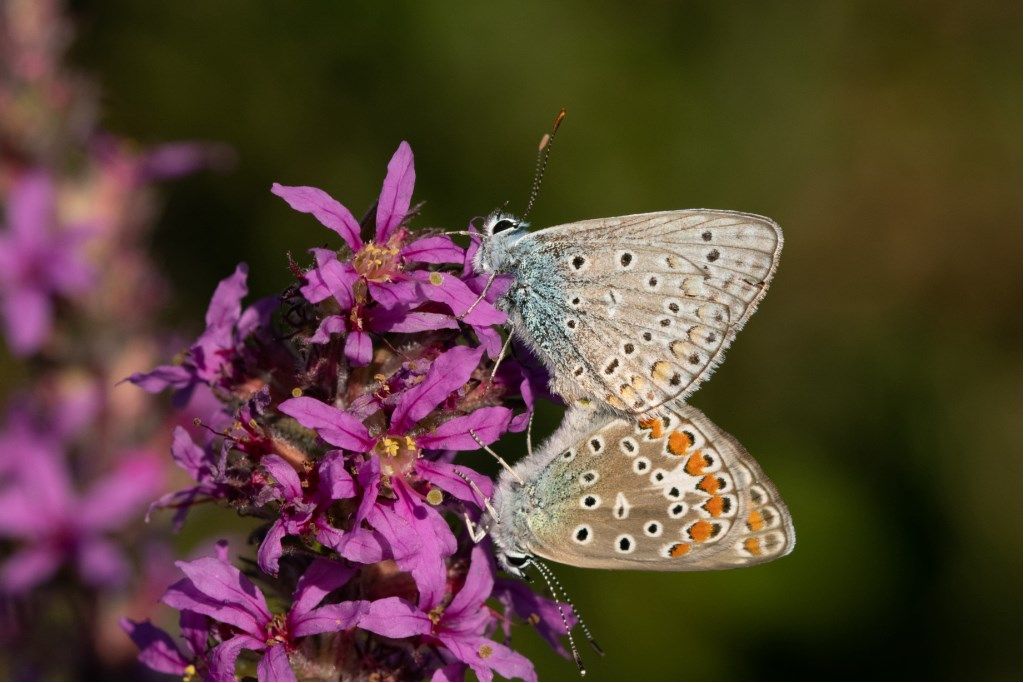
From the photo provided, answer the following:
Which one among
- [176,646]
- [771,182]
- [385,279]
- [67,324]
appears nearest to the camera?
[385,279]

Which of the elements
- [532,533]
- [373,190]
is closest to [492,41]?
[373,190]

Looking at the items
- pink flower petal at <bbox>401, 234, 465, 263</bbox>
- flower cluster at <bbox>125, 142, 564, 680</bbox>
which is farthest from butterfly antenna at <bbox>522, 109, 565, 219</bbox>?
flower cluster at <bbox>125, 142, 564, 680</bbox>

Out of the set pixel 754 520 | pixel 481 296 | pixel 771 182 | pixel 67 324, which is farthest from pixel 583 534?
pixel 771 182

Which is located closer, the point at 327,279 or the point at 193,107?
the point at 327,279

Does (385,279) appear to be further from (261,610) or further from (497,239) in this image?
(261,610)

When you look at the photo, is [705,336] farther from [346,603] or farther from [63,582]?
[63,582]

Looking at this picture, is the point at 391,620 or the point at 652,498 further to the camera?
the point at 652,498

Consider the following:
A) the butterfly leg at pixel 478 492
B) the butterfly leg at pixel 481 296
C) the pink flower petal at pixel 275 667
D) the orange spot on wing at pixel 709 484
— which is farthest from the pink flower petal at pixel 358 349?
the orange spot on wing at pixel 709 484
